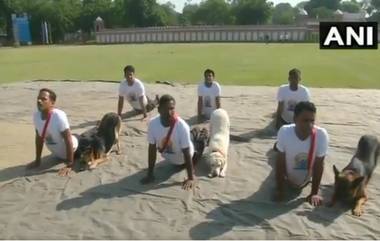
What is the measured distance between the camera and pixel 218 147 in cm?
664

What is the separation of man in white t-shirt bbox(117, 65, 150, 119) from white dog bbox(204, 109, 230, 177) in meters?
2.79

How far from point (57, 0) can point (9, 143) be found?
73.4 metres

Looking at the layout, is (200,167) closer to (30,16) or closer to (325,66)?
(325,66)

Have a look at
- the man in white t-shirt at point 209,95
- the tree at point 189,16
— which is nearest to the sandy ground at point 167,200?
the man in white t-shirt at point 209,95

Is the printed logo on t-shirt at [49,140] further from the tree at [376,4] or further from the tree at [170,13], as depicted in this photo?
the tree at [376,4]

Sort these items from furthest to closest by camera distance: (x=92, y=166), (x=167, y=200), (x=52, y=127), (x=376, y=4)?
(x=376, y=4) → (x=92, y=166) → (x=52, y=127) → (x=167, y=200)

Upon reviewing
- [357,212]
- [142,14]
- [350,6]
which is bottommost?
[357,212]

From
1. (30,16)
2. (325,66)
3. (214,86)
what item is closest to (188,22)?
(30,16)

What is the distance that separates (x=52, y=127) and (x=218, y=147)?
216 cm

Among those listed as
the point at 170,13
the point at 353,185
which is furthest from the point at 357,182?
the point at 170,13

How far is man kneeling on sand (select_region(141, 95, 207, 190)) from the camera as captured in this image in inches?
229

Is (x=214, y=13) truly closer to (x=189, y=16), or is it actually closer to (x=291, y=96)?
(x=189, y=16)

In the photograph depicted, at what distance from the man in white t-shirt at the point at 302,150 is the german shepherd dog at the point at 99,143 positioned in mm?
2585

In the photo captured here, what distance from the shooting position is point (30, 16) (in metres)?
70.9
